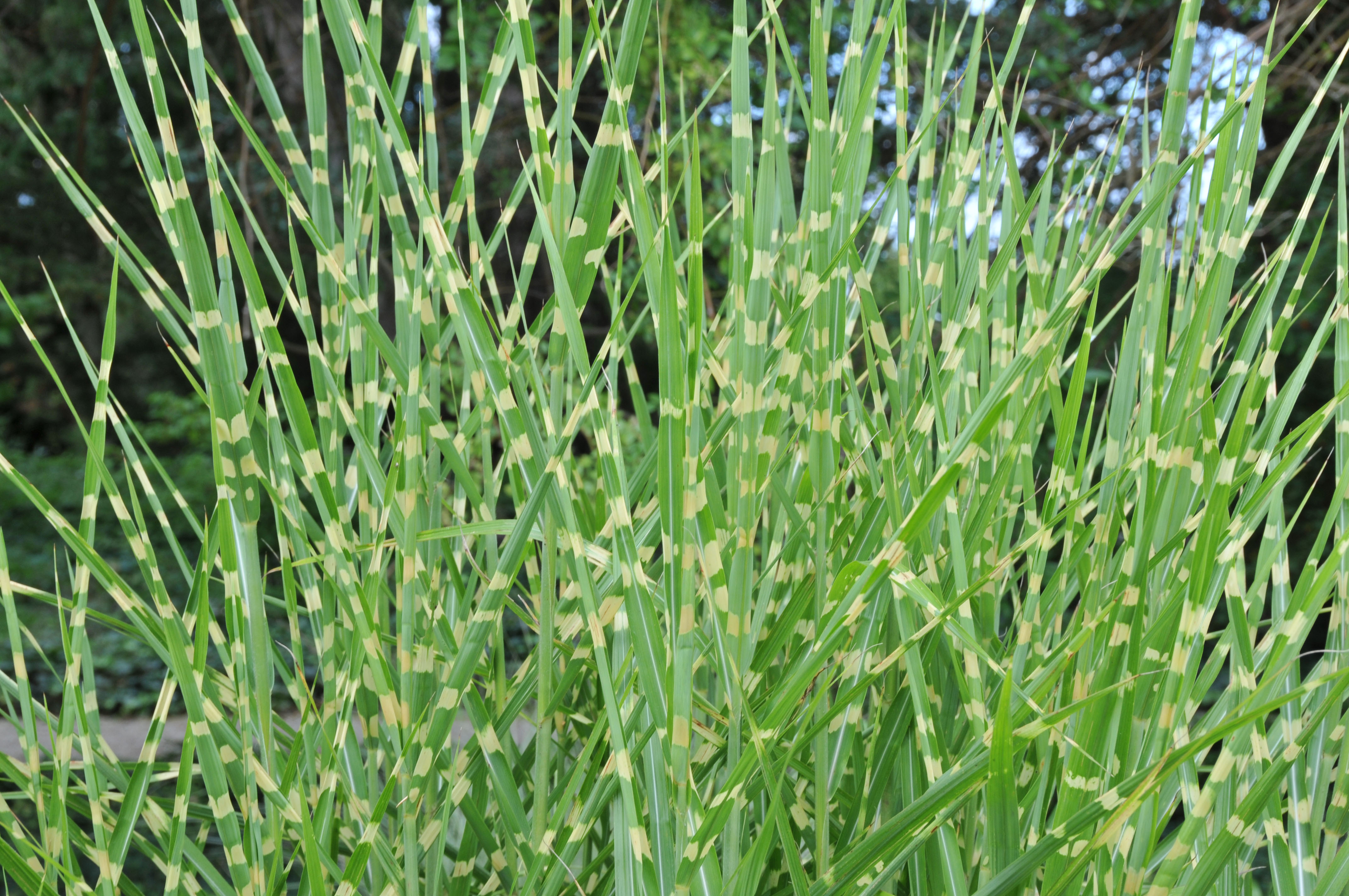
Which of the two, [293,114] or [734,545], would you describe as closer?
[734,545]

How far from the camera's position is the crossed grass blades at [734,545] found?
408mm

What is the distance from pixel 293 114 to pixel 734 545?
4419mm

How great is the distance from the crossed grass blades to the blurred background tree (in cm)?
190

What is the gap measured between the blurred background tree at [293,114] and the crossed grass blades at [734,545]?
6.23 ft

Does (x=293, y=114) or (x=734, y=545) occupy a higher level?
(x=734, y=545)

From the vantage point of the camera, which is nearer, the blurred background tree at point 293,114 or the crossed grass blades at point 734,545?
the crossed grass blades at point 734,545

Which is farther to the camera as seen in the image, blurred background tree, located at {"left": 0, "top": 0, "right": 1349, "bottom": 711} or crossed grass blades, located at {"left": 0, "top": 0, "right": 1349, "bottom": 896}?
blurred background tree, located at {"left": 0, "top": 0, "right": 1349, "bottom": 711}

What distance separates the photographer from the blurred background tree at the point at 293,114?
131 inches

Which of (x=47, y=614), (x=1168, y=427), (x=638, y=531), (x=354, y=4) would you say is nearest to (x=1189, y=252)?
(x=1168, y=427)

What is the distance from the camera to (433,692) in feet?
1.74

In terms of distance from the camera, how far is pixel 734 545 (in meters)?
0.43

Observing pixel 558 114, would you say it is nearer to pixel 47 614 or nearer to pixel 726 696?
pixel 726 696

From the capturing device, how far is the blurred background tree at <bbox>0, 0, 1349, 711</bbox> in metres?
3.34

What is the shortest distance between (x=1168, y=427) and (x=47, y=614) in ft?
16.7
